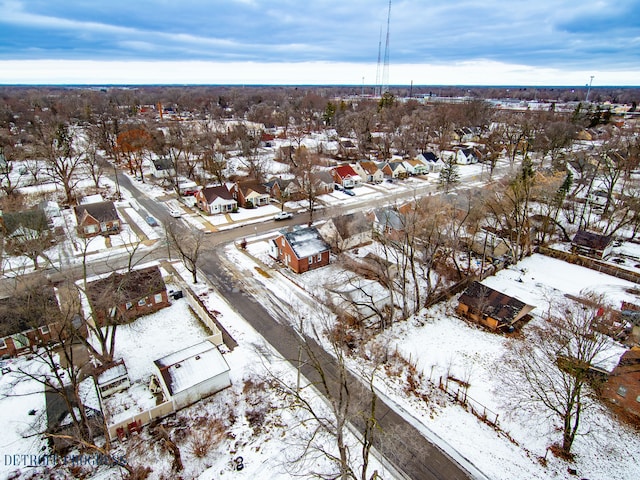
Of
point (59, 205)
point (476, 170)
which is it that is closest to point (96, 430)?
point (59, 205)

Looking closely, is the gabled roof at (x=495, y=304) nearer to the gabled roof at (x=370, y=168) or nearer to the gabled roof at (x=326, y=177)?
the gabled roof at (x=326, y=177)

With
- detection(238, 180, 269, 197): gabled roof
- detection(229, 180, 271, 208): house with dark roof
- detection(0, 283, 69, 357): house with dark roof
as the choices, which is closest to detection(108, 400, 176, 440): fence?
detection(0, 283, 69, 357): house with dark roof

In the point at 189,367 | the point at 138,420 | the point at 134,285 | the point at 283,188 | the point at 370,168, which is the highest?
the point at 370,168

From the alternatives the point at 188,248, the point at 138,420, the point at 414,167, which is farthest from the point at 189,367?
the point at 414,167

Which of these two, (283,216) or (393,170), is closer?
(283,216)

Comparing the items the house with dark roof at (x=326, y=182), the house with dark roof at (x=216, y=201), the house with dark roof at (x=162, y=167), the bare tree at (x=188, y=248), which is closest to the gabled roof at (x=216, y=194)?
the house with dark roof at (x=216, y=201)

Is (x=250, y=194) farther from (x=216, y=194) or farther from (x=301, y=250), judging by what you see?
(x=301, y=250)
